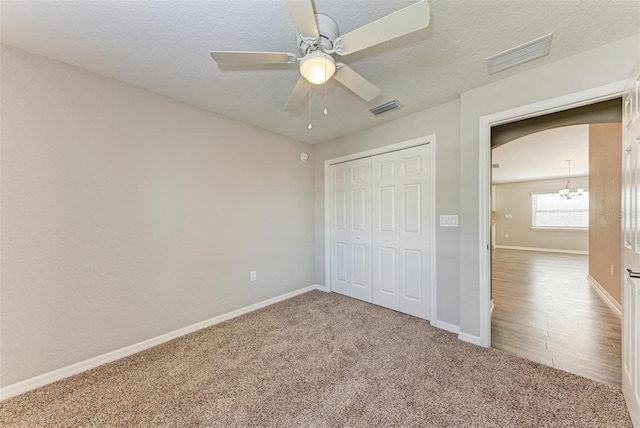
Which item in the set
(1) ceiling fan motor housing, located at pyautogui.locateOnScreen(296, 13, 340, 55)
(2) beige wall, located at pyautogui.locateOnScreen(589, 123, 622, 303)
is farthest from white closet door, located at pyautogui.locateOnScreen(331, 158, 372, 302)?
(2) beige wall, located at pyautogui.locateOnScreen(589, 123, 622, 303)

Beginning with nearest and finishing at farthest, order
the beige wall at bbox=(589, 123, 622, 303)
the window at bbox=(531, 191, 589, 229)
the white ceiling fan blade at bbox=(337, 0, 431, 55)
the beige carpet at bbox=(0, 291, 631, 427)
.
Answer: the white ceiling fan blade at bbox=(337, 0, 431, 55) < the beige carpet at bbox=(0, 291, 631, 427) < the beige wall at bbox=(589, 123, 622, 303) < the window at bbox=(531, 191, 589, 229)

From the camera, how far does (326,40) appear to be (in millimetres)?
1465

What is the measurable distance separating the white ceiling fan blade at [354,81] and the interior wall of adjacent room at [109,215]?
5.91 feet

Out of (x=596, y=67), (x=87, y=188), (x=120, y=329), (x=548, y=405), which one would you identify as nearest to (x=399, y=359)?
(x=548, y=405)

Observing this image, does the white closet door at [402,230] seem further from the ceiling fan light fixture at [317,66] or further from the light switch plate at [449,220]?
the ceiling fan light fixture at [317,66]

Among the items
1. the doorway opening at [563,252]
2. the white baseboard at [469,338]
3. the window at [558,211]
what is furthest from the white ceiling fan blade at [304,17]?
the window at [558,211]

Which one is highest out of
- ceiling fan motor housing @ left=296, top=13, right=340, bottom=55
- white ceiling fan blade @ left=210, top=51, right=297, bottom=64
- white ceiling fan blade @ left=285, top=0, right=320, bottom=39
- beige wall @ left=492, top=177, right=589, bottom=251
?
ceiling fan motor housing @ left=296, top=13, right=340, bottom=55

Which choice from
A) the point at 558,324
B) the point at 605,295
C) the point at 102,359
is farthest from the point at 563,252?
the point at 102,359

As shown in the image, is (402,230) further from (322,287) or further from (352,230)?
(322,287)

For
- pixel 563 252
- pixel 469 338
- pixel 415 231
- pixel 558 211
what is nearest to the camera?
pixel 469 338

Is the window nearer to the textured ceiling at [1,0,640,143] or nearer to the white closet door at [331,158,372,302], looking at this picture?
the white closet door at [331,158,372,302]

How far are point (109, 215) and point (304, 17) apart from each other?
2.20 metres

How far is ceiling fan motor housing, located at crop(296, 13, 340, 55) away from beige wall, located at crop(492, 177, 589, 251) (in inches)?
381

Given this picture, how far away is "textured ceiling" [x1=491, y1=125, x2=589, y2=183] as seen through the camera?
13.2ft
